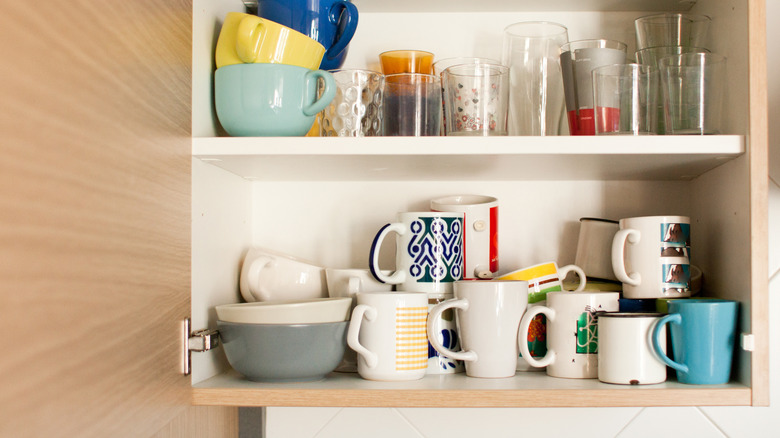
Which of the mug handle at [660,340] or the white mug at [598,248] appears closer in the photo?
the mug handle at [660,340]

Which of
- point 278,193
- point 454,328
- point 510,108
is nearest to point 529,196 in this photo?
point 510,108

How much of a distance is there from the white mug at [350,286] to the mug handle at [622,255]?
303 mm

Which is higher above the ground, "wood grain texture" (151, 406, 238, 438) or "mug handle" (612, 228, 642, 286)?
"mug handle" (612, 228, 642, 286)

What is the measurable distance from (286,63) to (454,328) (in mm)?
405

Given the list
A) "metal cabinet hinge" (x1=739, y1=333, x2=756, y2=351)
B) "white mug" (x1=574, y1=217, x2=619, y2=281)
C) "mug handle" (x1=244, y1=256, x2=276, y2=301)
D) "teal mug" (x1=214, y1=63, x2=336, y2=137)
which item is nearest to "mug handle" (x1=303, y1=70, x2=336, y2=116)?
"teal mug" (x1=214, y1=63, x2=336, y2=137)

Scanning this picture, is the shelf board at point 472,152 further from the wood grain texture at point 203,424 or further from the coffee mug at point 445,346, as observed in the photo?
the wood grain texture at point 203,424

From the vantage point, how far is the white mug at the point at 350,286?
87cm

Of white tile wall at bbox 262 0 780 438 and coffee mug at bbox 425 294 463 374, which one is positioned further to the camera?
white tile wall at bbox 262 0 780 438

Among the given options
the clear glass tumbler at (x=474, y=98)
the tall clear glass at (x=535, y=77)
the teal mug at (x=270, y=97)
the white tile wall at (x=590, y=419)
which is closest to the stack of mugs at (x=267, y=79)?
the teal mug at (x=270, y=97)

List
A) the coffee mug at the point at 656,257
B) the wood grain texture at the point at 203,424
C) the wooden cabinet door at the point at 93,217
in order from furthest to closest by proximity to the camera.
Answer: the coffee mug at the point at 656,257 → the wood grain texture at the point at 203,424 → the wooden cabinet door at the point at 93,217

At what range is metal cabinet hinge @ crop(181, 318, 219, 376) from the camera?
0.75 meters

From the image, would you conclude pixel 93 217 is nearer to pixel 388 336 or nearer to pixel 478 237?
pixel 388 336

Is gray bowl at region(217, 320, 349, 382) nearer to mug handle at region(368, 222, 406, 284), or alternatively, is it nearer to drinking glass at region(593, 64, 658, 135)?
mug handle at region(368, 222, 406, 284)

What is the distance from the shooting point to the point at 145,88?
0.64 metres
